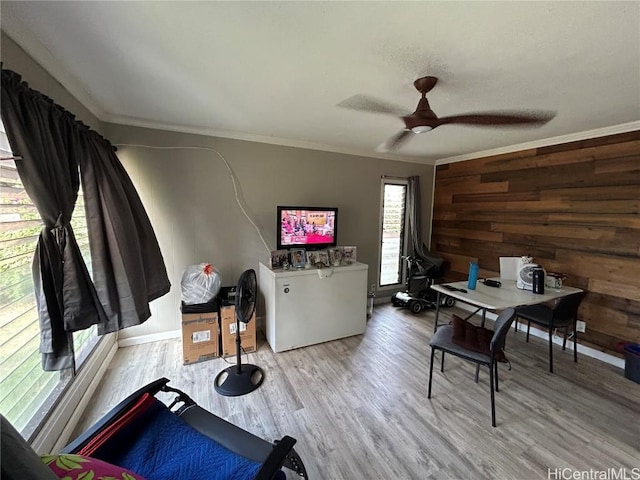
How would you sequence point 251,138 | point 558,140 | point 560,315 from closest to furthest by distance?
point 560,315 < point 558,140 < point 251,138

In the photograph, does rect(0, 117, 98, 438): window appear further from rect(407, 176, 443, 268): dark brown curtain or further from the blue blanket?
rect(407, 176, 443, 268): dark brown curtain

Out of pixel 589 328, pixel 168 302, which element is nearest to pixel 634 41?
pixel 589 328

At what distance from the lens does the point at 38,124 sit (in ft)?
4.36

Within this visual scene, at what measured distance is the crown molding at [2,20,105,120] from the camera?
1.25 metres

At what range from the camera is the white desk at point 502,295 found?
221 centimetres

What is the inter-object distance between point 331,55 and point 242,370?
2.51m

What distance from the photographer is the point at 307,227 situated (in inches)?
127

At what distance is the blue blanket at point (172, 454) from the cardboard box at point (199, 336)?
3.69 feet

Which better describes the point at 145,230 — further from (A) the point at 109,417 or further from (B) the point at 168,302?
(A) the point at 109,417

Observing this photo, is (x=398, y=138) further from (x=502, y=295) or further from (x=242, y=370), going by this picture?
(x=242, y=370)

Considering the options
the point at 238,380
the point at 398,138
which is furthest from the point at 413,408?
the point at 398,138

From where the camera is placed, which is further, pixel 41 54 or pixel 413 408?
pixel 413 408

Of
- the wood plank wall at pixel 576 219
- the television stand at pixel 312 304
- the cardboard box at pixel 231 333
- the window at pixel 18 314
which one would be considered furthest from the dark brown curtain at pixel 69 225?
the wood plank wall at pixel 576 219

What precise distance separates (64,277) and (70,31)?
1.29 meters
